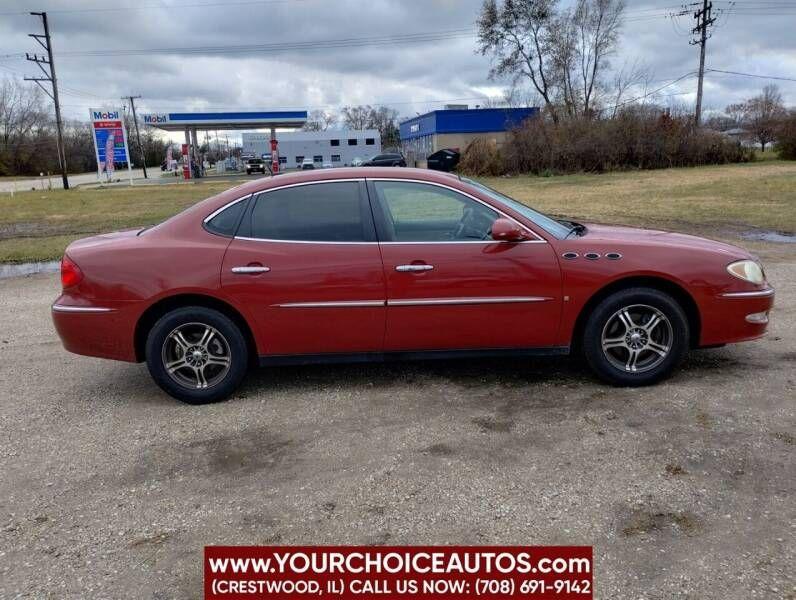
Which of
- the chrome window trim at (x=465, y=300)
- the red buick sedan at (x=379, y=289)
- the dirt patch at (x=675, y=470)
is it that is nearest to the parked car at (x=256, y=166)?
the red buick sedan at (x=379, y=289)

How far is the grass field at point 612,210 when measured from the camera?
13508 mm

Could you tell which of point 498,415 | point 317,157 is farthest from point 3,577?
point 317,157

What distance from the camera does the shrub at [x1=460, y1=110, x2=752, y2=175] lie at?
36.2 meters

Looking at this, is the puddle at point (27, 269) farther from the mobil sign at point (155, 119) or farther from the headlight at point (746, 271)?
the mobil sign at point (155, 119)

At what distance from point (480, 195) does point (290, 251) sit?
1.42 m

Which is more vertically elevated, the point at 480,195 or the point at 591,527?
the point at 480,195

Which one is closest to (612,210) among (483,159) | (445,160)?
(483,159)

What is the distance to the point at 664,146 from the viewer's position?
119 feet

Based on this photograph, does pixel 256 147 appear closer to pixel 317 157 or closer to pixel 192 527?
pixel 317 157

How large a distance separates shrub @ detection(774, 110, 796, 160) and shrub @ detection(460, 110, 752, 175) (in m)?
3.30

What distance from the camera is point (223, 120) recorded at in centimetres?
5503

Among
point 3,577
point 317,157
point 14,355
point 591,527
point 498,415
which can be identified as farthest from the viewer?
point 317,157

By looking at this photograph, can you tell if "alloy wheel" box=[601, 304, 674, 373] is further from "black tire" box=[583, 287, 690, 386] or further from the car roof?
the car roof

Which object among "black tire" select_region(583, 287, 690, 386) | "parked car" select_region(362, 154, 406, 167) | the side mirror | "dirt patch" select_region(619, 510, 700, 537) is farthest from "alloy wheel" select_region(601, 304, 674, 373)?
"parked car" select_region(362, 154, 406, 167)
